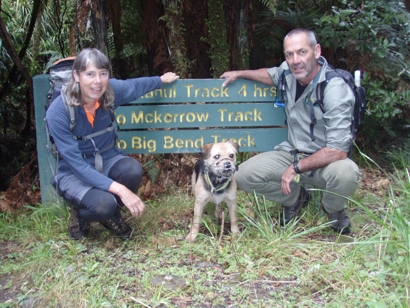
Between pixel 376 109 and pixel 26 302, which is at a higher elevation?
pixel 376 109

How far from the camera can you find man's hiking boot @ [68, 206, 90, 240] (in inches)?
149

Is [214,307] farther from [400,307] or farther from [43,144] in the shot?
[43,144]

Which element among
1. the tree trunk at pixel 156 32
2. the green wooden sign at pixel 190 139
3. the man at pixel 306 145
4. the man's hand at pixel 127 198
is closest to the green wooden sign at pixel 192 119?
the green wooden sign at pixel 190 139

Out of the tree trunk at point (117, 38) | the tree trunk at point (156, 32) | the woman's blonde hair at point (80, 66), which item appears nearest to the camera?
the woman's blonde hair at point (80, 66)

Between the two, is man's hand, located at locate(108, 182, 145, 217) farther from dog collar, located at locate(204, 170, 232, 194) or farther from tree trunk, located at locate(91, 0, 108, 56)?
tree trunk, located at locate(91, 0, 108, 56)

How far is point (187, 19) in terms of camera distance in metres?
5.42

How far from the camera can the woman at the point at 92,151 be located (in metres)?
3.34

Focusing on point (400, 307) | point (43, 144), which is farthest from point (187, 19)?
point (400, 307)

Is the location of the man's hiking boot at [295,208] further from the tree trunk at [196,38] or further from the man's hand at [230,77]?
the tree trunk at [196,38]

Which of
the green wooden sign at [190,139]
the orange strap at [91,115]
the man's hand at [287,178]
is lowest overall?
the man's hand at [287,178]

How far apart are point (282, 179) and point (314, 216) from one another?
549mm

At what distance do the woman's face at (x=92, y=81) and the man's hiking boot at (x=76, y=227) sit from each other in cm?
107

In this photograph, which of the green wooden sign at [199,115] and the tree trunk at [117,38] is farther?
the tree trunk at [117,38]

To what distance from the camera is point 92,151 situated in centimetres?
363
